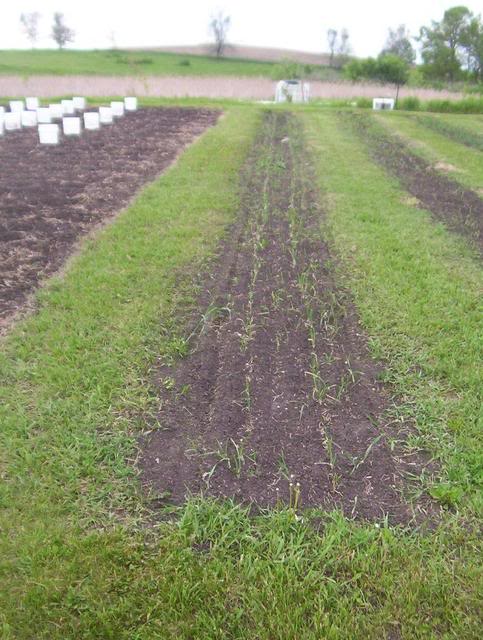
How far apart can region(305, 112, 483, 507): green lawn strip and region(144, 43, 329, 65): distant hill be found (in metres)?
48.8

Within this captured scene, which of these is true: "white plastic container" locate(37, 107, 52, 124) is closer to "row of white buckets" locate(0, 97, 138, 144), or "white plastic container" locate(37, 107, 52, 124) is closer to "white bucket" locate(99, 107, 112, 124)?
"row of white buckets" locate(0, 97, 138, 144)

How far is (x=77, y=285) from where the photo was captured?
4.62 m

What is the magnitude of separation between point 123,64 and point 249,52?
63.7 feet

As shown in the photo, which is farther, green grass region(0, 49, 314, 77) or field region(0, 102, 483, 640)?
green grass region(0, 49, 314, 77)

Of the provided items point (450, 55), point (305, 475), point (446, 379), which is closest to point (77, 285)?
point (305, 475)

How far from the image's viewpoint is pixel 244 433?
2926 mm

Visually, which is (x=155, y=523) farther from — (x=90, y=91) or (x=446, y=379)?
(x=90, y=91)

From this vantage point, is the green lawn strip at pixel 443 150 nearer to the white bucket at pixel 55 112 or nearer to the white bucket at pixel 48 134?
the white bucket at pixel 48 134

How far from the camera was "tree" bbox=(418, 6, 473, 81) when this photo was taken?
126ft

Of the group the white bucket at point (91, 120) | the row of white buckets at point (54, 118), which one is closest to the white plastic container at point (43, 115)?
the row of white buckets at point (54, 118)

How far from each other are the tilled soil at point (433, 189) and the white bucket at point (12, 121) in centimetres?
925

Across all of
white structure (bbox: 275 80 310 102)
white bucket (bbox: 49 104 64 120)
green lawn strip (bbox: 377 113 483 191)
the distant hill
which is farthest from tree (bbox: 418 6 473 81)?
white bucket (bbox: 49 104 64 120)

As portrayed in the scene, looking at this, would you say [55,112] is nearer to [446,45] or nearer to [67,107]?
[67,107]

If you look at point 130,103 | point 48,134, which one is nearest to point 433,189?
point 48,134
